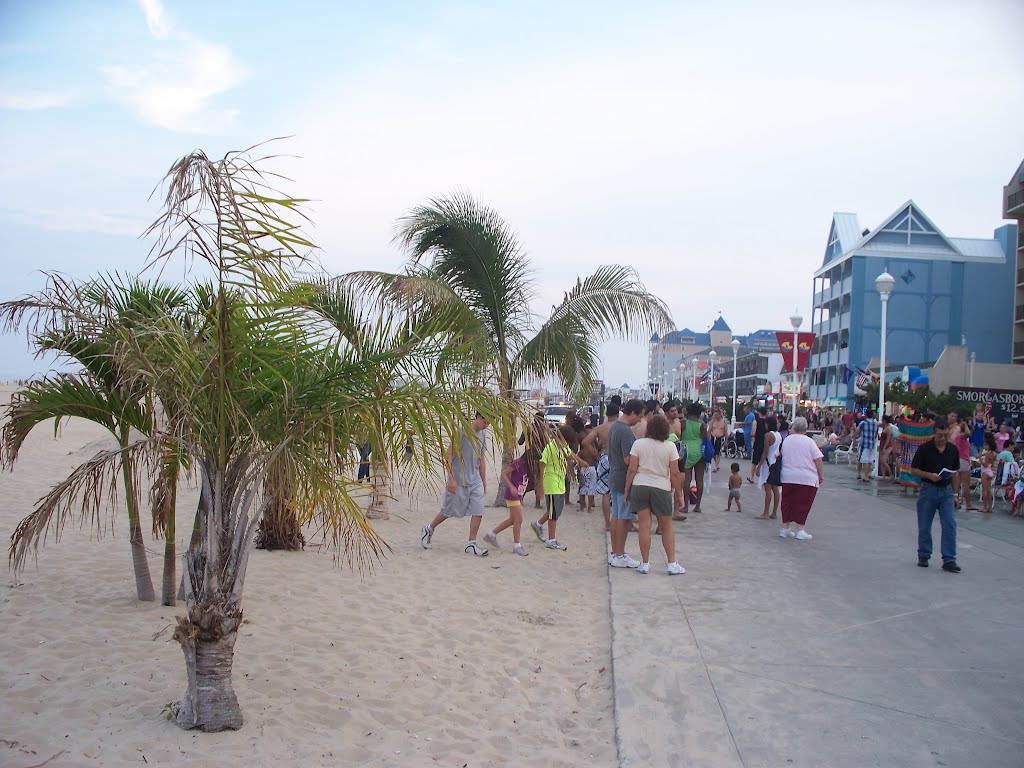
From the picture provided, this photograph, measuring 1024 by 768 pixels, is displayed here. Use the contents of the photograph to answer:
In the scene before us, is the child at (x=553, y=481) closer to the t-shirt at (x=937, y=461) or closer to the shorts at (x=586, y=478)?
the shorts at (x=586, y=478)

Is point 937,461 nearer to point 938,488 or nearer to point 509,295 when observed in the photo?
point 938,488

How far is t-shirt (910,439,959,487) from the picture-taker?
8234 mm

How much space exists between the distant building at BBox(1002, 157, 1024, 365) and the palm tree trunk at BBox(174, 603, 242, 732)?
4850cm

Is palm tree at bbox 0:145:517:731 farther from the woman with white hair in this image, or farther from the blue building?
the blue building

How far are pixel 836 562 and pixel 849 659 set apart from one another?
12.1 ft

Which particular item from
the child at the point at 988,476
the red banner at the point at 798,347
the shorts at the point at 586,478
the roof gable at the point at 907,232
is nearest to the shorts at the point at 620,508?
the shorts at the point at 586,478

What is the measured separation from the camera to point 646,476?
8281mm

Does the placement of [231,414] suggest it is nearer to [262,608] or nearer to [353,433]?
[353,433]

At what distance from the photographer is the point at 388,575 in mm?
8164

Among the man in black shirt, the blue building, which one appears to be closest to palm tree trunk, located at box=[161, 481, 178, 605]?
the man in black shirt

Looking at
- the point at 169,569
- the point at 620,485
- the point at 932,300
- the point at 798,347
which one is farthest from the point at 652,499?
the point at 932,300

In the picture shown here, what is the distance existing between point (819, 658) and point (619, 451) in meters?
3.62

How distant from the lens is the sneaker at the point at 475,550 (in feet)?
30.5

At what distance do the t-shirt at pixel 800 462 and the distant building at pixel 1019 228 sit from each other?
40443mm
